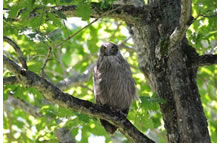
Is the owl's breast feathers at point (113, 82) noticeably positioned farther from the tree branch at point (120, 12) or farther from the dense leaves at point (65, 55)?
the tree branch at point (120, 12)

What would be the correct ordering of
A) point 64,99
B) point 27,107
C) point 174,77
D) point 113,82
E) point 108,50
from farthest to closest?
1. point 27,107
2. point 108,50
3. point 113,82
4. point 174,77
5. point 64,99

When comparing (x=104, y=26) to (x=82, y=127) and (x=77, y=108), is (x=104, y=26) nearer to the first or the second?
(x=82, y=127)

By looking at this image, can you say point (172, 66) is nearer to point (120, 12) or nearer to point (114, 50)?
point (120, 12)

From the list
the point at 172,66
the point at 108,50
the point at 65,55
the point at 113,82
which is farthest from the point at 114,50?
the point at 65,55

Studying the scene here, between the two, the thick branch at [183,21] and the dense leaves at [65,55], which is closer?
the thick branch at [183,21]

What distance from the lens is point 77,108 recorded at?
3.54m

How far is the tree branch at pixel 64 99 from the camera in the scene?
3.21 m

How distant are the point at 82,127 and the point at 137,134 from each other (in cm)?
172

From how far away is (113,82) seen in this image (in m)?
4.84

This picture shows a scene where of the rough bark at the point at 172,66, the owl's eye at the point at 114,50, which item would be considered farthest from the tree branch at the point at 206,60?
the owl's eye at the point at 114,50

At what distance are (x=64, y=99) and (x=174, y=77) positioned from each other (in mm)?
1294

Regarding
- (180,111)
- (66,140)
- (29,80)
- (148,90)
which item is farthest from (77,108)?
(148,90)

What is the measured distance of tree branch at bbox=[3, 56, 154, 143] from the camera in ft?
10.5

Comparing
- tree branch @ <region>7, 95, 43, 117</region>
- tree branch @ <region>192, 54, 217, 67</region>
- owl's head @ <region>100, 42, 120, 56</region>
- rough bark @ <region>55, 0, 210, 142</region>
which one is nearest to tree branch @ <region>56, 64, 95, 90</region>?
tree branch @ <region>7, 95, 43, 117</region>
